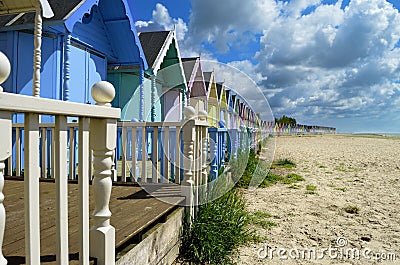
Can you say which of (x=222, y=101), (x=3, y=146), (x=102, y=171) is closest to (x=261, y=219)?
(x=102, y=171)

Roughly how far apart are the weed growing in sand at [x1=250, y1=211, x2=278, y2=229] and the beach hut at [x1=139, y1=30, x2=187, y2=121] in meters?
5.34

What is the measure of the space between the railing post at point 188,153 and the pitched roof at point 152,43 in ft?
19.0

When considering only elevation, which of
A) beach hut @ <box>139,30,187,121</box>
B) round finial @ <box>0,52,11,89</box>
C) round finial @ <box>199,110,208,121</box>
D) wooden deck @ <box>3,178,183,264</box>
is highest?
beach hut @ <box>139,30,187,121</box>

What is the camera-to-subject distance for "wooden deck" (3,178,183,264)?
188cm

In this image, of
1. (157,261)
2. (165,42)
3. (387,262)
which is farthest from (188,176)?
(165,42)

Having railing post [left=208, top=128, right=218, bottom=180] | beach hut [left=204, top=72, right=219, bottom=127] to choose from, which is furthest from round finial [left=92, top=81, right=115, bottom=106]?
beach hut [left=204, top=72, right=219, bottom=127]

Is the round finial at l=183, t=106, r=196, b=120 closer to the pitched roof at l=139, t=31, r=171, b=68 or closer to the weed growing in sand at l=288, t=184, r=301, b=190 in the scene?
the weed growing in sand at l=288, t=184, r=301, b=190

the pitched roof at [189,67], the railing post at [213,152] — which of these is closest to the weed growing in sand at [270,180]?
the railing post at [213,152]

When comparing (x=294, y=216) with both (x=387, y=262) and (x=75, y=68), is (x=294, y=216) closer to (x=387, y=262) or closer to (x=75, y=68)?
(x=387, y=262)

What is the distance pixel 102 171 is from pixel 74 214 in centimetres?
123

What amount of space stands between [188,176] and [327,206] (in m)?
3.39

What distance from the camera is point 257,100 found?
19.6 feet

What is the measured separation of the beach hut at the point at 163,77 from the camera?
9.28m

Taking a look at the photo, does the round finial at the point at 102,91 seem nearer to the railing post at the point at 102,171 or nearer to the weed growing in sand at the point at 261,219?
the railing post at the point at 102,171
